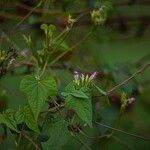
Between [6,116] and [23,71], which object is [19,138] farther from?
[23,71]

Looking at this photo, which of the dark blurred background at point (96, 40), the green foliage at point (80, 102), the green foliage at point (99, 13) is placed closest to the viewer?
the green foliage at point (80, 102)

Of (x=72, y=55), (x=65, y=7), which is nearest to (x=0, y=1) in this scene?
(x=65, y=7)

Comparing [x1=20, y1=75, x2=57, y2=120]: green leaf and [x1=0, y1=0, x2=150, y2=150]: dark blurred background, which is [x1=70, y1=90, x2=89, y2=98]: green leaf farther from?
[x1=0, y1=0, x2=150, y2=150]: dark blurred background

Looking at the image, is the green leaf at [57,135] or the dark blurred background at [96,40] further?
the dark blurred background at [96,40]

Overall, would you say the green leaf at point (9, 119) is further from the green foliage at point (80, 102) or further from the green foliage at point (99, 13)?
the green foliage at point (99, 13)

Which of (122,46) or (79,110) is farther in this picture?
(122,46)

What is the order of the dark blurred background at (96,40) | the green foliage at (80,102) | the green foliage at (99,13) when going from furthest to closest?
the dark blurred background at (96,40), the green foliage at (99,13), the green foliage at (80,102)

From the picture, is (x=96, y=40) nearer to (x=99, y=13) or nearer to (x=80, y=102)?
(x=99, y=13)

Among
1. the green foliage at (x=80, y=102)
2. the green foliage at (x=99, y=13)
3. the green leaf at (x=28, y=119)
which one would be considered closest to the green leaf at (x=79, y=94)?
the green foliage at (x=80, y=102)
